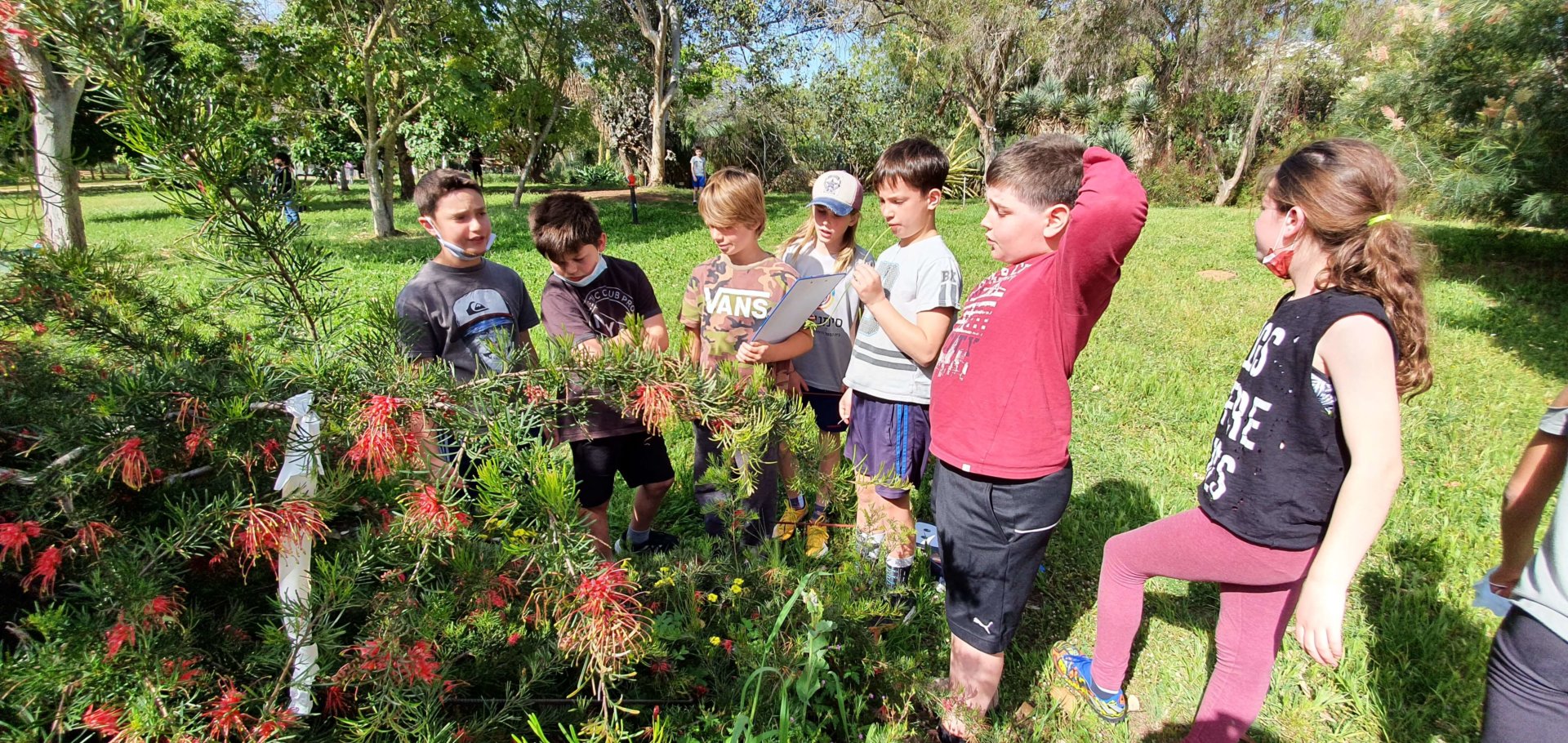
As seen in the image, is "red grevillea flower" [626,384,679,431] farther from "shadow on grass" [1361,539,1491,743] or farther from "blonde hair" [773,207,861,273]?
"shadow on grass" [1361,539,1491,743]

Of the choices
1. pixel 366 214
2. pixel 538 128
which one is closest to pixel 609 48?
pixel 538 128

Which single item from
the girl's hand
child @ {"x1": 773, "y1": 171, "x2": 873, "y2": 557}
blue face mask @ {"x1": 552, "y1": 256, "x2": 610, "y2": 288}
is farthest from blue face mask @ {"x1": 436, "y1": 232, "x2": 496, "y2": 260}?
the girl's hand

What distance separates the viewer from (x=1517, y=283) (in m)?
8.58

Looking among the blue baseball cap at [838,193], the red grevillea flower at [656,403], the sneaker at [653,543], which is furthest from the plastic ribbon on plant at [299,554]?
the blue baseball cap at [838,193]

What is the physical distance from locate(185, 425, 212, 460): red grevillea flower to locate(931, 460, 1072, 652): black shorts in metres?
1.67

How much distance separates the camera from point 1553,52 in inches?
272

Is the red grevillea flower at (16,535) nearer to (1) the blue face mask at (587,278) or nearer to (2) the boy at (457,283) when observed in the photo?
(2) the boy at (457,283)

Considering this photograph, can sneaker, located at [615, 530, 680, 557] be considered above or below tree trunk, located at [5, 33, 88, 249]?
below

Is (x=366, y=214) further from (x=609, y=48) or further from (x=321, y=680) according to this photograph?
(x=321, y=680)

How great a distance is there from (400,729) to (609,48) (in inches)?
712

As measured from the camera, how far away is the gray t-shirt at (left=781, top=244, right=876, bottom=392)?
3.00 meters

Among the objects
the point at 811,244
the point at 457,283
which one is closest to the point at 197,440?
the point at 457,283

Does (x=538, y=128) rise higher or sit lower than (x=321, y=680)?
higher

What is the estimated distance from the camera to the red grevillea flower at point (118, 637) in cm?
74
